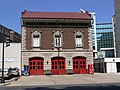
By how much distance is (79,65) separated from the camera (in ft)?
131

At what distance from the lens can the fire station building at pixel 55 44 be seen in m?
39.0

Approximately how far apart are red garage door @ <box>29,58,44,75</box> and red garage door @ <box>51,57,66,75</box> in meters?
1.71

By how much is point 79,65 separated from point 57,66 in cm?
354

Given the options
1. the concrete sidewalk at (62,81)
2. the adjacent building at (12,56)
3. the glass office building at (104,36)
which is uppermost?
the glass office building at (104,36)

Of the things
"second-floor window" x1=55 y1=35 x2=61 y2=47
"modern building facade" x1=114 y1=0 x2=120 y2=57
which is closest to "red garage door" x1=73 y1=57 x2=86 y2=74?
"second-floor window" x1=55 y1=35 x2=61 y2=47

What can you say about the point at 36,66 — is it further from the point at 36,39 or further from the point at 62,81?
the point at 62,81

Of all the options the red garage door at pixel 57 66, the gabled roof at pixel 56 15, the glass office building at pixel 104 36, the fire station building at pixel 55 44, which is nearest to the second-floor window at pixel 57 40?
the fire station building at pixel 55 44

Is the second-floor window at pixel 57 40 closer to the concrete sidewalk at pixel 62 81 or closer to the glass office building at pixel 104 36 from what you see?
the concrete sidewalk at pixel 62 81

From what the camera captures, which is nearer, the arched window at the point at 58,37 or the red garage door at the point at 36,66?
the red garage door at the point at 36,66

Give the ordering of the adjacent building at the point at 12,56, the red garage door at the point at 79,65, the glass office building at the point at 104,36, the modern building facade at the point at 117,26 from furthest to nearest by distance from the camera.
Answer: the glass office building at the point at 104,36
the modern building facade at the point at 117,26
the red garage door at the point at 79,65
the adjacent building at the point at 12,56

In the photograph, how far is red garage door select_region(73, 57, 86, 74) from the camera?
39875 mm

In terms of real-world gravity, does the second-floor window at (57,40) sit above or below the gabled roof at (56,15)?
below

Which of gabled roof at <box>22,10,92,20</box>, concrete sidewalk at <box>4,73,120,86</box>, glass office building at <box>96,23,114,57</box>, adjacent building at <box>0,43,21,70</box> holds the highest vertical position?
glass office building at <box>96,23,114,57</box>

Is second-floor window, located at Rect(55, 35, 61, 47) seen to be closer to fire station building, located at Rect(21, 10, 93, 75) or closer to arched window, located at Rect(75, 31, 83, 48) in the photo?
fire station building, located at Rect(21, 10, 93, 75)
